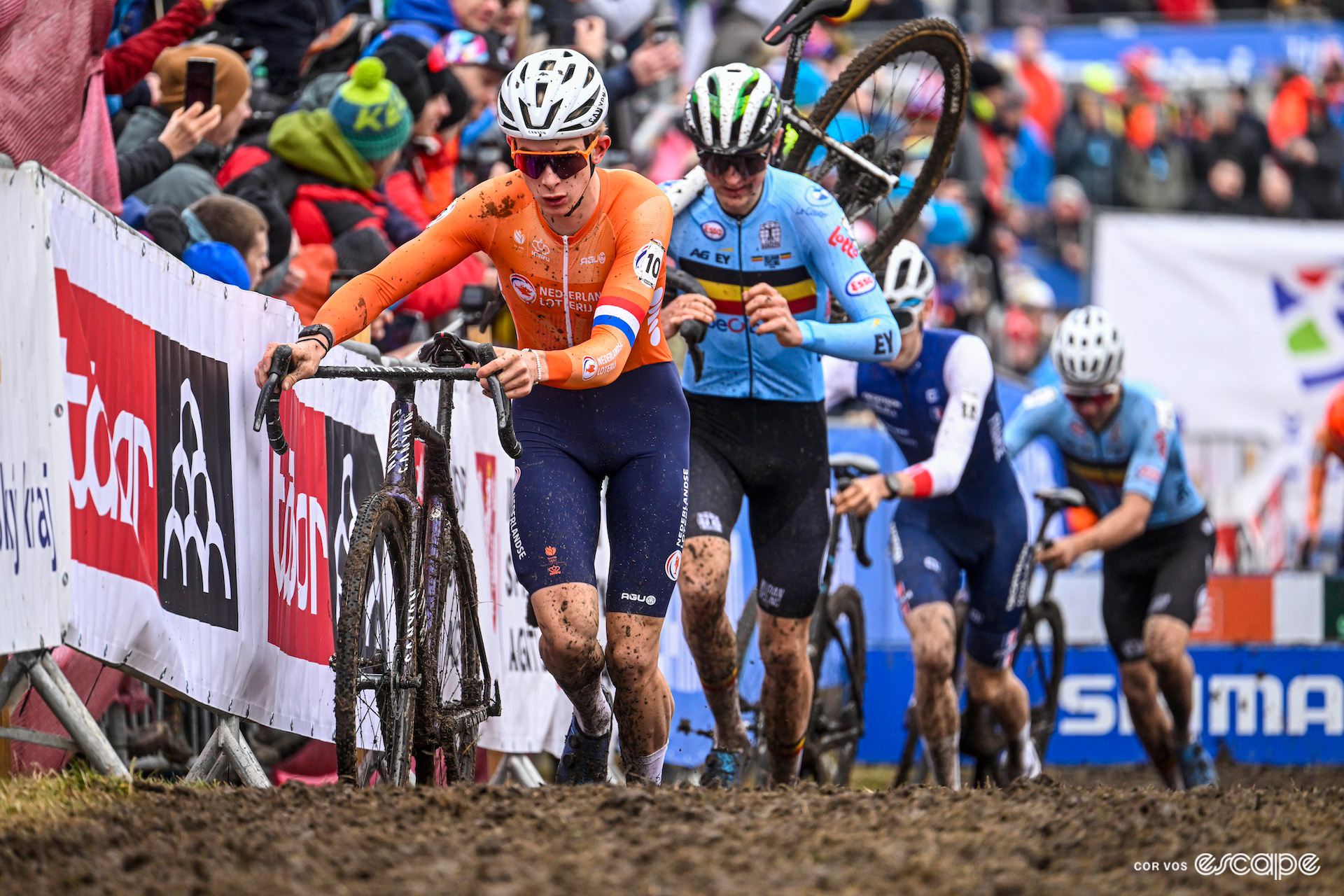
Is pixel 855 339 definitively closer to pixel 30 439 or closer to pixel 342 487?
pixel 342 487

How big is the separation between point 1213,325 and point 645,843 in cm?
1684

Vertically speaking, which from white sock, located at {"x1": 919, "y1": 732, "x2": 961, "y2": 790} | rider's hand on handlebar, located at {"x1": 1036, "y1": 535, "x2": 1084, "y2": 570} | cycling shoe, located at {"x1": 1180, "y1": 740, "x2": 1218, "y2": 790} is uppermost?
rider's hand on handlebar, located at {"x1": 1036, "y1": 535, "x2": 1084, "y2": 570}

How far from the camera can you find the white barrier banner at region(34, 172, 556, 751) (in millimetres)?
5289

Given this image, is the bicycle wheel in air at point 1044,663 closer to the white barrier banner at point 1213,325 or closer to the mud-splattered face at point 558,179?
the mud-splattered face at point 558,179

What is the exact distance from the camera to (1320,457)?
17.8 meters

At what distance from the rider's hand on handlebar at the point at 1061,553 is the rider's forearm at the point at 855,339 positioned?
10.9ft

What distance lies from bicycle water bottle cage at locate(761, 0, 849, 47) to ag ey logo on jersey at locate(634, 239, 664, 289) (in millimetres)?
2224

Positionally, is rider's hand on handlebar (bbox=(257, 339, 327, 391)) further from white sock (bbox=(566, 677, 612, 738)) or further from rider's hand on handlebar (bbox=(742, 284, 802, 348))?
rider's hand on handlebar (bbox=(742, 284, 802, 348))

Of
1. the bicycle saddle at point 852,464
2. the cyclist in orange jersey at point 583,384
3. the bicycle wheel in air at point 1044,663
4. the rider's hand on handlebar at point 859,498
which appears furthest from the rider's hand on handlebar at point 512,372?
the bicycle wheel in air at point 1044,663

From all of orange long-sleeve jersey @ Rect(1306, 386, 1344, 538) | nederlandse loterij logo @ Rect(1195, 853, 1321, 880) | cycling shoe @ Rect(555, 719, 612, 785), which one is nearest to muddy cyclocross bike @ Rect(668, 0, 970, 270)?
cycling shoe @ Rect(555, 719, 612, 785)

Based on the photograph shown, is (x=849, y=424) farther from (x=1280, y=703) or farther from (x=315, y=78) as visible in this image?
(x=315, y=78)

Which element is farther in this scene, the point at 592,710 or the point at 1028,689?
the point at 1028,689

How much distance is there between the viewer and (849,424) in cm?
1349

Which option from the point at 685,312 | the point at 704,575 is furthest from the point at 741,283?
the point at 704,575
